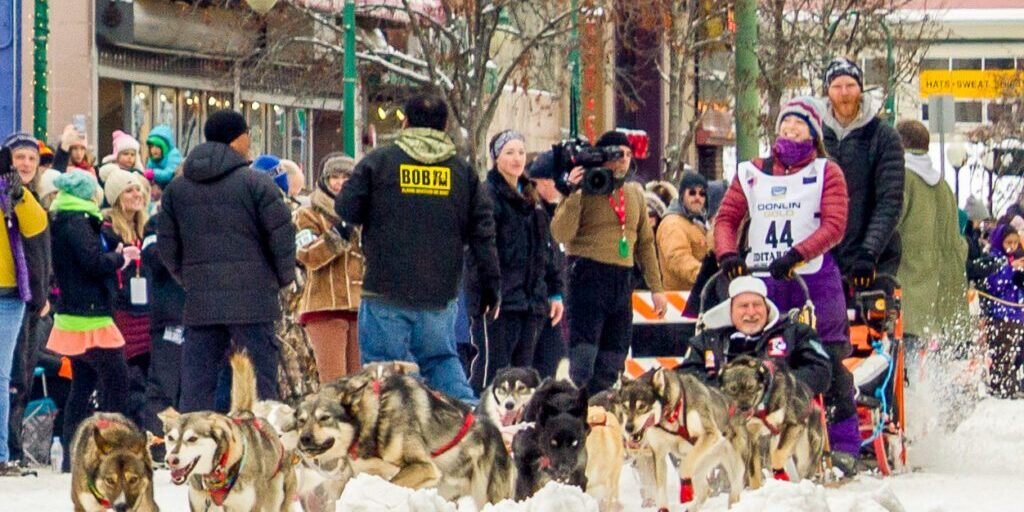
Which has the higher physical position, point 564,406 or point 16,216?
point 16,216

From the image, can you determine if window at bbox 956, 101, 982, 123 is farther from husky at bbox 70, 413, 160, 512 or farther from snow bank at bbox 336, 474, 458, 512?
snow bank at bbox 336, 474, 458, 512

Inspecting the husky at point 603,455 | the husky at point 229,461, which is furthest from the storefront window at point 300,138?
the husky at point 229,461

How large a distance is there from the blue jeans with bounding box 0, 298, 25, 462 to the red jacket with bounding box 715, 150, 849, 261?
3697 mm

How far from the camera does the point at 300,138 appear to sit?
3509cm

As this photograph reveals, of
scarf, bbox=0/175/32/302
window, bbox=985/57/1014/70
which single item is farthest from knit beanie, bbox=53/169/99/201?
window, bbox=985/57/1014/70

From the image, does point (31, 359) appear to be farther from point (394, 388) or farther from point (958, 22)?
point (958, 22)

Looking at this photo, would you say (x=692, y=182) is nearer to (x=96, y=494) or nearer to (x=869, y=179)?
(x=869, y=179)

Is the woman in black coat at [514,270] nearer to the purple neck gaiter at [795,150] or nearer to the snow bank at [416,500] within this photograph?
the purple neck gaiter at [795,150]

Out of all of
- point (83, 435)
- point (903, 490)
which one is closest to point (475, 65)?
point (903, 490)

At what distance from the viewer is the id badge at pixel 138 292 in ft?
46.2

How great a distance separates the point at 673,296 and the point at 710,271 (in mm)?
2467

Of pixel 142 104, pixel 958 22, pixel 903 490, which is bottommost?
pixel 903 490

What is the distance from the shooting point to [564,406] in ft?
33.1

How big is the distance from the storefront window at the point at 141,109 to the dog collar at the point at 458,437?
1977 cm
